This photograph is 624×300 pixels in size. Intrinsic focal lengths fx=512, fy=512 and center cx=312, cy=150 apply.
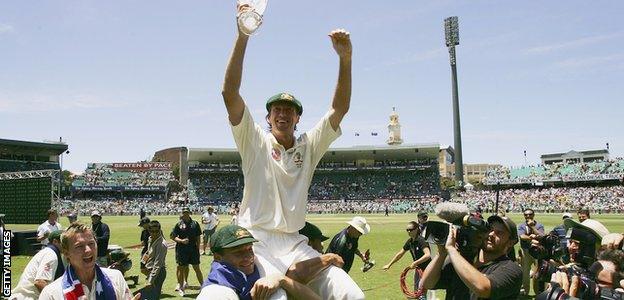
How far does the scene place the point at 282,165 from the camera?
359cm

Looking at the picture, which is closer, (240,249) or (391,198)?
(240,249)

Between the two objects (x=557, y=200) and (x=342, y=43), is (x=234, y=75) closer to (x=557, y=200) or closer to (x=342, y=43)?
(x=342, y=43)

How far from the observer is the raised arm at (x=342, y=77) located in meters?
3.84

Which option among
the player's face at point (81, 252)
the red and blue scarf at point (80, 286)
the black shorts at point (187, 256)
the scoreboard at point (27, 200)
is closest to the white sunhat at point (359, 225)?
the red and blue scarf at point (80, 286)

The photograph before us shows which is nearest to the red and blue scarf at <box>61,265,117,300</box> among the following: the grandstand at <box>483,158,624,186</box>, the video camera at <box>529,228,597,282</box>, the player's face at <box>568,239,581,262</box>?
the video camera at <box>529,228,597,282</box>

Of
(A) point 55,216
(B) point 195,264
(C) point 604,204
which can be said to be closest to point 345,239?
(B) point 195,264

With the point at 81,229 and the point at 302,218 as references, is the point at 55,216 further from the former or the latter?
the point at 302,218

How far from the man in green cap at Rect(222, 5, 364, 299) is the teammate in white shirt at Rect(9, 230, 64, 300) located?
12.1ft

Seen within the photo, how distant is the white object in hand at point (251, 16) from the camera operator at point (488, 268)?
226cm

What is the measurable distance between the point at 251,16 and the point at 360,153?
288 ft

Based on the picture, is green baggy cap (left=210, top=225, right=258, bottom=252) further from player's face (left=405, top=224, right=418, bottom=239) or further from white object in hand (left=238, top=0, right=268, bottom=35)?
player's face (left=405, top=224, right=418, bottom=239)

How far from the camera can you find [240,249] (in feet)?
10.4

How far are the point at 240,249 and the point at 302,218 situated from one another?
1.87ft

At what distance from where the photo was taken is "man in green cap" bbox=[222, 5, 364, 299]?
335cm
